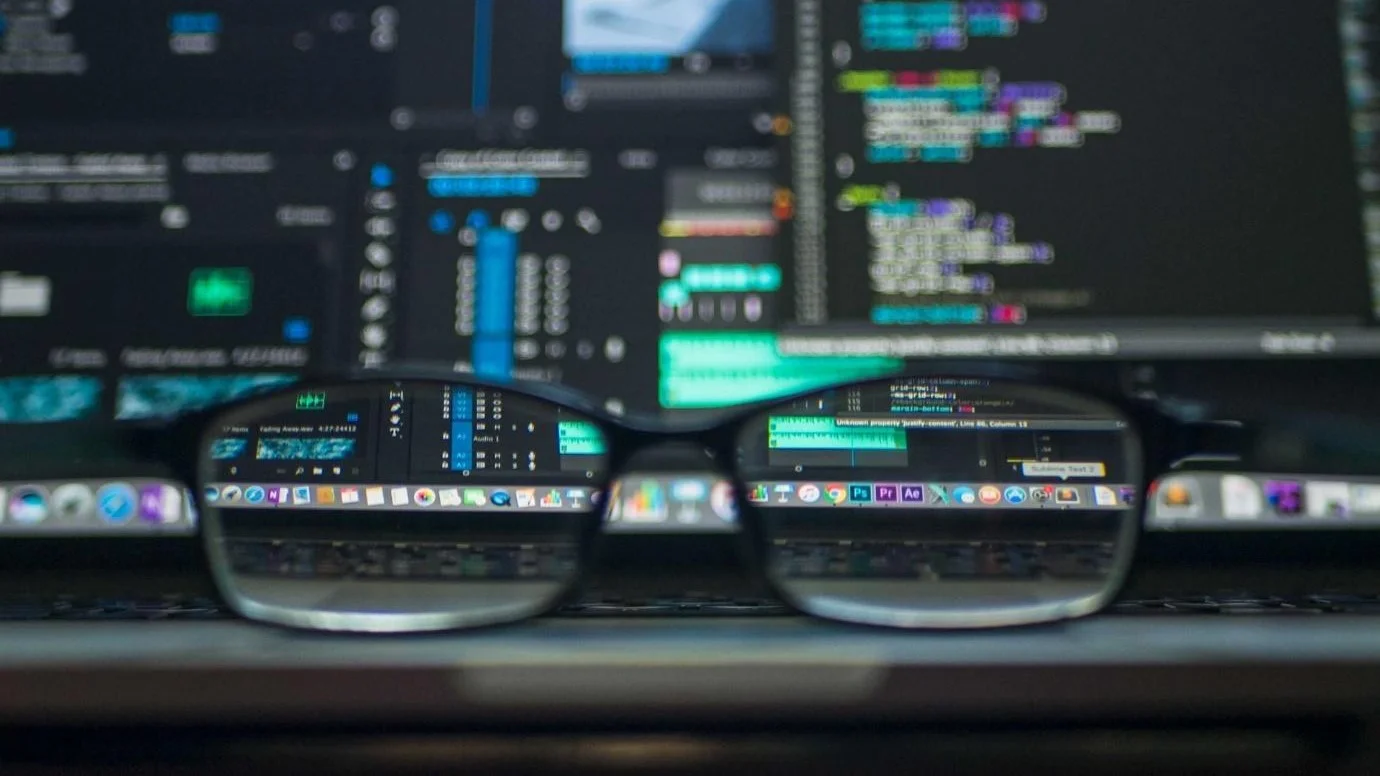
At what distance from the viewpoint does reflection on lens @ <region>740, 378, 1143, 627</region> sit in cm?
32

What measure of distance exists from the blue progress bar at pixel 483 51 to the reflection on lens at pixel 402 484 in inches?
8.3

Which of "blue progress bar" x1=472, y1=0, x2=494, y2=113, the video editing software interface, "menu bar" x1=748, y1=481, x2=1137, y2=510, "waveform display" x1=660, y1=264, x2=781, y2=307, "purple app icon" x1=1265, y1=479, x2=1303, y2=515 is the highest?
"blue progress bar" x1=472, y1=0, x2=494, y2=113

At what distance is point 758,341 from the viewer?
17.0 inches

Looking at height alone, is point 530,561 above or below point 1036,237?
below

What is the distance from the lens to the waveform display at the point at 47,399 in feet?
Answer: 1.38

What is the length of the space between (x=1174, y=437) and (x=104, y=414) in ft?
1.68

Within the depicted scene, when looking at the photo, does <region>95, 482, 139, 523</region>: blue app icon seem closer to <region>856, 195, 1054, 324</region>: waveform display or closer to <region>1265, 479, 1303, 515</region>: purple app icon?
<region>856, 195, 1054, 324</region>: waveform display

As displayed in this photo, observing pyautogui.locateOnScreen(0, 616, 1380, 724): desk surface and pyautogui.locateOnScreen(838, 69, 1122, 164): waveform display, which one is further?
pyautogui.locateOnScreen(838, 69, 1122, 164): waveform display

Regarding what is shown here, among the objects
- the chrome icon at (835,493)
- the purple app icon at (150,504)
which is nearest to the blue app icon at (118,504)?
the purple app icon at (150,504)

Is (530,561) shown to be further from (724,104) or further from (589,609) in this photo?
(724,104)

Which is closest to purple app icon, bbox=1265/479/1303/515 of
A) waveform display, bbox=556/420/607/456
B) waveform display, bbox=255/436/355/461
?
waveform display, bbox=556/420/607/456

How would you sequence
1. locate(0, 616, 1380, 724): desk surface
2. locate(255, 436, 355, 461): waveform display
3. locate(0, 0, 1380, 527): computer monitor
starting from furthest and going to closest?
locate(0, 0, 1380, 527): computer monitor < locate(255, 436, 355, 461): waveform display < locate(0, 616, 1380, 724): desk surface

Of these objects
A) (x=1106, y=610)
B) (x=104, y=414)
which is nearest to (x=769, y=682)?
(x=1106, y=610)

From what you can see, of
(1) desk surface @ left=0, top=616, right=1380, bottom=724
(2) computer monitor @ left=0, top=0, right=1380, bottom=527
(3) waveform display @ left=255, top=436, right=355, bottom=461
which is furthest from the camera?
(2) computer monitor @ left=0, top=0, right=1380, bottom=527
